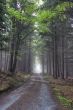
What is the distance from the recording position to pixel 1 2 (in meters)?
24.9

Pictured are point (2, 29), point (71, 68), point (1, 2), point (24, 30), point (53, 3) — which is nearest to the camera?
point (53, 3)

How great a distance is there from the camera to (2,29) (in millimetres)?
27172

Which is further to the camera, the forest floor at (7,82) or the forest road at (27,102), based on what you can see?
the forest floor at (7,82)

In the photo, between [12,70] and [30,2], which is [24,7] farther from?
[12,70]

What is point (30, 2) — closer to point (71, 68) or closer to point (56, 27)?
point (56, 27)

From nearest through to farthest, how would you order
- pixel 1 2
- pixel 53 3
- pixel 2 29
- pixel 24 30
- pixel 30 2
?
pixel 53 3, pixel 1 2, pixel 2 29, pixel 30 2, pixel 24 30

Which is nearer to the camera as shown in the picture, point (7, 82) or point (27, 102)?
point (27, 102)

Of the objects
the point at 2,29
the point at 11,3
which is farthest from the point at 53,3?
the point at 11,3

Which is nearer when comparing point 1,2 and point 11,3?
point 1,2

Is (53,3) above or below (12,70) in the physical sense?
above

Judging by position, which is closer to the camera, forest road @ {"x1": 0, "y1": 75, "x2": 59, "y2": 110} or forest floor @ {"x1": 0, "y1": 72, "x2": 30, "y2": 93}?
forest road @ {"x1": 0, "y1": 75, "x2": 59, "y2": 110}

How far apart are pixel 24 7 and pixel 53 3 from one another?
16419 millimetres

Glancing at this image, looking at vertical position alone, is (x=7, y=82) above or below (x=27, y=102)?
above

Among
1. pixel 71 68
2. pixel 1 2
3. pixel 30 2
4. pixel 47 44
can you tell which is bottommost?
pixel 71 68
